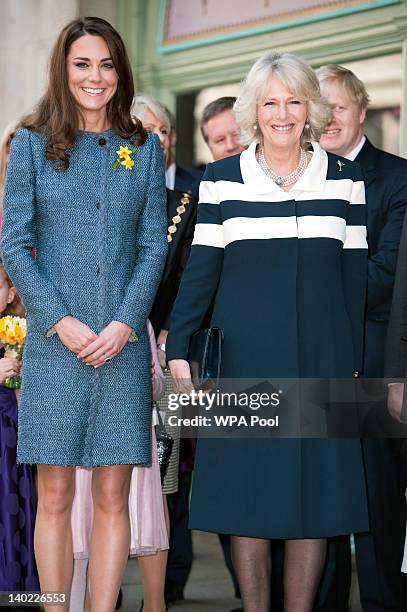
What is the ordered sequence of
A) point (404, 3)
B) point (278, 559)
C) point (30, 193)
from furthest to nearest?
1. point (404, 3)
2. point (278, 559)
3. point (30, 193)

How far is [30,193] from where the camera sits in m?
4.24

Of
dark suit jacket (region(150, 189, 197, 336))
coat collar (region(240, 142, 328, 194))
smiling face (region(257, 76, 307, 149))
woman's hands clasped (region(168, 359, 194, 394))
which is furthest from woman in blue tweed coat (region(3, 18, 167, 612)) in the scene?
dark suit jacket (region(150, 189, 197, 336))

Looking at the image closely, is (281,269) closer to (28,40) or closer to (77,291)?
(77,291)

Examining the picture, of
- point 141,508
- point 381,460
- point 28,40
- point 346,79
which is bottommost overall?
point 141,508

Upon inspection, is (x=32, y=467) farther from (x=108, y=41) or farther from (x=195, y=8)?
(x=195, y=8)

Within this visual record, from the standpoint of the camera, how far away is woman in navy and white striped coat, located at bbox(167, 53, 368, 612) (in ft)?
14.6

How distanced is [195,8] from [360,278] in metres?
3.58

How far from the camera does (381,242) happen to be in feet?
16.7

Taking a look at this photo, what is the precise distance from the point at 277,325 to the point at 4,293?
4.32 ft

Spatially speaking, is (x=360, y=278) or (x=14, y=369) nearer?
(x=360, y=278)

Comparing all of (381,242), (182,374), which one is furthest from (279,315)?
(381,242)

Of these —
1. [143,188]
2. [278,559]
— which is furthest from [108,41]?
[278,559]

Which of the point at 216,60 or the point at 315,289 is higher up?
the point at 216,60

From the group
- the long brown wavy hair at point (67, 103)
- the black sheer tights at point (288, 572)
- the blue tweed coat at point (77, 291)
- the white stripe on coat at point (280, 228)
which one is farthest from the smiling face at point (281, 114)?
the black sheer tights at point (288, 572)
